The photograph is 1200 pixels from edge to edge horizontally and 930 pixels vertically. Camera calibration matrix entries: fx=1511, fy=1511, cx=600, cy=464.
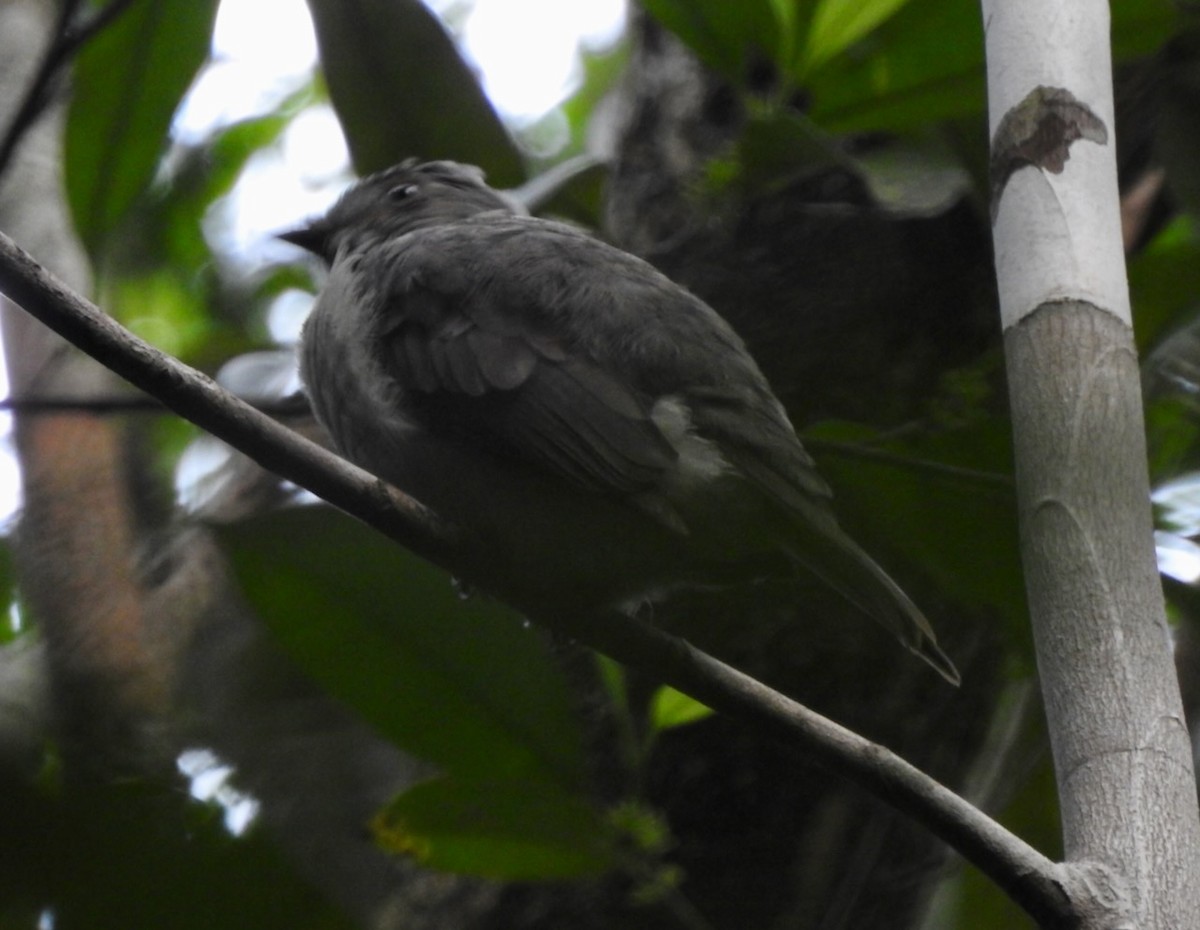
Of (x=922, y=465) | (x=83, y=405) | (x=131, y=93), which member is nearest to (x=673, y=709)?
(x=922, y=465)

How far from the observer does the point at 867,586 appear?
2420mm

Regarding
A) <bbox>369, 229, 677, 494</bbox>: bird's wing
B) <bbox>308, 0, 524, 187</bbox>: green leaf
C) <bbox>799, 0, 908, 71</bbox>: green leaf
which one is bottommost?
<bbox>369, 229, 677, 494</bbox>: bird's wing

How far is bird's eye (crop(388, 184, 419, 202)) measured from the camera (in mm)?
3703

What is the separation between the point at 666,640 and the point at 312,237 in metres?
2.04

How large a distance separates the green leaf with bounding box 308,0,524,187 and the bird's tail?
75.1 inches

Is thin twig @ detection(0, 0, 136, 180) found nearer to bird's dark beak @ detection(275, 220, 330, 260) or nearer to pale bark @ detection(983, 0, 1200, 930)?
bird's dark beak @ detection(275, 220, 330, 260)

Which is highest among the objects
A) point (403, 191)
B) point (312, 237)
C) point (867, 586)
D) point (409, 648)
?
point (403, 191)

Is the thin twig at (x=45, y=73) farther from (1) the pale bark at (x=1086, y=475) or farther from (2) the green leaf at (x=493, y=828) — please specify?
(1) the pale bark at (x=1086, y=475)

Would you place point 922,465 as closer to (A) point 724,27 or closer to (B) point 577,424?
(B) point 577,424

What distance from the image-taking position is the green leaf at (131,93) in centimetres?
359

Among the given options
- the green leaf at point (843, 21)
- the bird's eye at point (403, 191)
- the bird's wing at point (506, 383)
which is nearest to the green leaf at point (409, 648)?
the bird's wing at point (506, 383)

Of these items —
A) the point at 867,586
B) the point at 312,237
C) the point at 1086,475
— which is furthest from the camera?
the point at 312,237

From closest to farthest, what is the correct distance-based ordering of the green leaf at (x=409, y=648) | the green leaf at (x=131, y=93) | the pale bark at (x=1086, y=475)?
the pale bark at (x=1086, y=475) → the green leaf at (x=409, y=648) → the green leaf at (x=131, y=93)

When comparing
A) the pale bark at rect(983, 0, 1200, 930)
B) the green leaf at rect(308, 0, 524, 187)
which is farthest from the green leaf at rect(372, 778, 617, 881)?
the green leaf at rect(308, 0, 524, 187)
